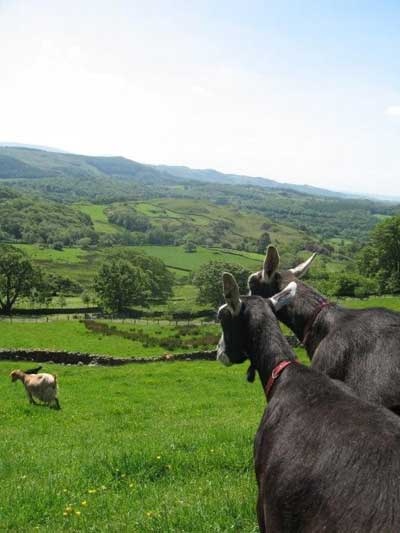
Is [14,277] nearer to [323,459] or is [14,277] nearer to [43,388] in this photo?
[43,388]

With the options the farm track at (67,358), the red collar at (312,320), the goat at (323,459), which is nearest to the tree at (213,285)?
the farm track at (67,358)

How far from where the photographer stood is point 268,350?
532cm

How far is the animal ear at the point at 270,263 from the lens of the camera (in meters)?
7.29

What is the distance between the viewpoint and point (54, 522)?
258 inches

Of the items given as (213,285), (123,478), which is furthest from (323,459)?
(213,285)

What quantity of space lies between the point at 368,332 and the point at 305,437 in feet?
8.77

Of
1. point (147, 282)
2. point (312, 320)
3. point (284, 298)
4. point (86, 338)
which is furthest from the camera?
point (147, 282)

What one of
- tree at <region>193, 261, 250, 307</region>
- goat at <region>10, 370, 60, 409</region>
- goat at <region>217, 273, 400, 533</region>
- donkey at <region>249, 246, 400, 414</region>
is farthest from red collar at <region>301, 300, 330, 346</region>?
tree at <region>193, 261, 250, 307</region>

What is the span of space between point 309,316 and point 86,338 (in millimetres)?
52156

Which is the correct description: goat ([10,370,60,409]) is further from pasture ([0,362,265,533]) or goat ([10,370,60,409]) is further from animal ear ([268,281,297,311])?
animal ear ([268,281,297,311])

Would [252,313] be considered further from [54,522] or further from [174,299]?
[174,299]

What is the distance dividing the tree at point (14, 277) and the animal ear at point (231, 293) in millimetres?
89892

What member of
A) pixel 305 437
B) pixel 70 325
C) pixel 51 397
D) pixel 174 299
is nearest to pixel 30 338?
pixel 70 325

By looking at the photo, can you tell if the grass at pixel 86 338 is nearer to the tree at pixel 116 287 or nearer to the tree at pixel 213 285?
the tree at pixel 116 287
